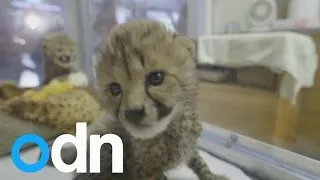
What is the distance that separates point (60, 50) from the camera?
912 mm

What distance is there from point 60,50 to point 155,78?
0.69 meters

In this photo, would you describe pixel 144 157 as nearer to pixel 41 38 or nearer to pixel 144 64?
pixel 144 64

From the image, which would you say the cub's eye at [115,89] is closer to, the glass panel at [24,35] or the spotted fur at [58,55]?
the spotted fur at [58,55]

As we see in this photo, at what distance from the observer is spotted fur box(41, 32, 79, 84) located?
0.88 meters

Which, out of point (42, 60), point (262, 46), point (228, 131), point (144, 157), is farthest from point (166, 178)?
point (42, 60)

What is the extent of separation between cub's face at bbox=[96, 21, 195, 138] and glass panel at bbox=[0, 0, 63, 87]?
2.31 feet

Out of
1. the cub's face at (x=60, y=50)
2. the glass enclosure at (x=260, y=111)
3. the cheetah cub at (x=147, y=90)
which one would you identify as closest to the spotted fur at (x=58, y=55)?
the cub's face at (x=60, y=50)

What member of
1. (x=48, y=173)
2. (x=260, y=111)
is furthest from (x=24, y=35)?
(x=260, y=111)

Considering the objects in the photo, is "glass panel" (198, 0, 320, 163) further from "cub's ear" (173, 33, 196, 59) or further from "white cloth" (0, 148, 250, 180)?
"cub's ear" (173, 33, 196, 59)

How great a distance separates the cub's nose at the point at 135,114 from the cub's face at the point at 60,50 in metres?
0.62

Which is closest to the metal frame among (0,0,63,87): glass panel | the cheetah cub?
the cheetah cub

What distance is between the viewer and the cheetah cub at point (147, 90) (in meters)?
0.30

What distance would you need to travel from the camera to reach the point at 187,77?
0.32 meters

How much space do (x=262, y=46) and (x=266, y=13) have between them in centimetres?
23
